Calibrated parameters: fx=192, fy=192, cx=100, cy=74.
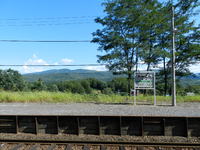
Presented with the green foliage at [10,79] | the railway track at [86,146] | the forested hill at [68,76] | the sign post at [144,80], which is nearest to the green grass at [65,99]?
the sign post at [144,80]

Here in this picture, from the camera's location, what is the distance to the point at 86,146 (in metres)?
6.59

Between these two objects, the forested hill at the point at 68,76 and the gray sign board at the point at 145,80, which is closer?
the gray sign board at the point at 145,80

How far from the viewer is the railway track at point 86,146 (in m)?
6.52

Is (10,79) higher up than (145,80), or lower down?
lower down

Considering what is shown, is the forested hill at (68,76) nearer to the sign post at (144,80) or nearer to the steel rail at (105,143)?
the sign post at (144,80)

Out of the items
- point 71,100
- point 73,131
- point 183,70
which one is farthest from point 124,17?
point 73,131

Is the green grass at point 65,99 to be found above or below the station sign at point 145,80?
below

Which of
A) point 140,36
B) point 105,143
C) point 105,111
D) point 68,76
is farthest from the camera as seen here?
point 68,76

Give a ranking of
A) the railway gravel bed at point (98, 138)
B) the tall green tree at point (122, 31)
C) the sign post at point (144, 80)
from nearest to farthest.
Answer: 1. the railway gravel bed at point (98, 138)
2. the sign post at point (144, 80)
3. the tall green tree at point (122, 31)

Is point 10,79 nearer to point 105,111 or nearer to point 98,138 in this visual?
point 105,111

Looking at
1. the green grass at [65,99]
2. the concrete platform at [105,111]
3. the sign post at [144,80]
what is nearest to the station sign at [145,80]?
the sign post at [144,80]

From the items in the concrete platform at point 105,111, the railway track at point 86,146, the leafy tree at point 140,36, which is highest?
the leafy tree at point 140,36

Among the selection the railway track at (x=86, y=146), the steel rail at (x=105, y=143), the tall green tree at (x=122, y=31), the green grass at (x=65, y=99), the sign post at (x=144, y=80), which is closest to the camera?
the railway track at (x=86, y=146)

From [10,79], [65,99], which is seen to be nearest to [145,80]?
[65,99]
